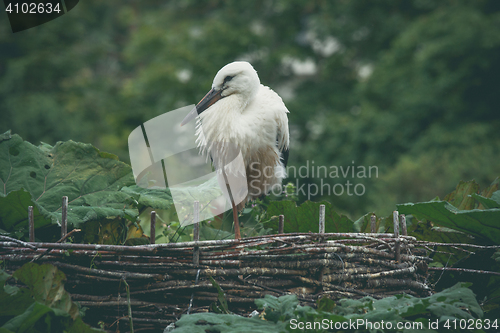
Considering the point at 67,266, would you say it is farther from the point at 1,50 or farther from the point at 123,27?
the point at 123,27

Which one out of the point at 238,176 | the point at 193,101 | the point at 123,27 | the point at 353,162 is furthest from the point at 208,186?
the point at 123,27

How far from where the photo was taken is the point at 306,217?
2.75 m

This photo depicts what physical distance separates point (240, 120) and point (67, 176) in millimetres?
1088

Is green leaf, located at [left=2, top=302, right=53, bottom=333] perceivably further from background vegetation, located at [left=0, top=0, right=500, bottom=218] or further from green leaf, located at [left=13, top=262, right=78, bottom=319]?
background vegetation, located at [left=0, top=0, right=500, bottom=218]

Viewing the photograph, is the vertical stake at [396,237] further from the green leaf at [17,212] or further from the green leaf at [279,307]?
the green leaf at [17,212]

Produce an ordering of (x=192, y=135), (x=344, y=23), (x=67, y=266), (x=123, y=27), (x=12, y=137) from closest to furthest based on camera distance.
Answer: (x=67, y=266) < (x=12, y=137) < (x=192, y=135) < (x=344, y=23) < (x=123, y=27)

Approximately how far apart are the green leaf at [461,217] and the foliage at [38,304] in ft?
5.33

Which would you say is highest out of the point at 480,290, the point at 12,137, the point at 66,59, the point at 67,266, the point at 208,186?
the point at 66,59

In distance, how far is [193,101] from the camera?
10242mm

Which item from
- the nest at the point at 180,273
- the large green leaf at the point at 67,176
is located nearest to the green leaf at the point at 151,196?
the large green leaf at the point at 67,176

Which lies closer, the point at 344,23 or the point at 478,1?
the point at 478,1

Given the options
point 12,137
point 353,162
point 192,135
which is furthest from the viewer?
point 353,162

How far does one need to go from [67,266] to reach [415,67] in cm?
882

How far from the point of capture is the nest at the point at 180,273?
1966mm
